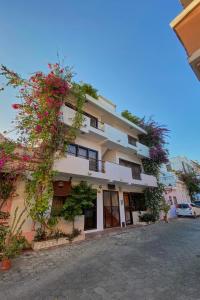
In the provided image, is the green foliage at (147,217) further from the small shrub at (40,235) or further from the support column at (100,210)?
the small shrub at (40,235)

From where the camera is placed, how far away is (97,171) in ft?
39.5

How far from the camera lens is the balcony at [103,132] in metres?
10.6

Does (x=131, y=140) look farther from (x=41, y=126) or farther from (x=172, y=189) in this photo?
(x=41, y=126)

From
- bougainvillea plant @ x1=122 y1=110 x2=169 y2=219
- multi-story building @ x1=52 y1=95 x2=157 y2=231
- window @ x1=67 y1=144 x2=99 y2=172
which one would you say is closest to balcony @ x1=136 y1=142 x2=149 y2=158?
multi-story building @ x1=52 y1=95 x2=157 y2=231

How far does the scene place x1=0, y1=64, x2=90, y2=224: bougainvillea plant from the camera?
777 cm

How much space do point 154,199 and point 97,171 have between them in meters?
7.67

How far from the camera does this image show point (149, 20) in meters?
7.32

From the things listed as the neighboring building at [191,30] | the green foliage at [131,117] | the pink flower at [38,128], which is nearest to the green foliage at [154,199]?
the green foliage at [131,117]

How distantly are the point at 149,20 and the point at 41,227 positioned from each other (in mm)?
11003

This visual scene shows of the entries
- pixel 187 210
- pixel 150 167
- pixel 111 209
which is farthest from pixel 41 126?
pixel 187 210

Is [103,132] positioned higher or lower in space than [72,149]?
higher

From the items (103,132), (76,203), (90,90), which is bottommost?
(76,203)

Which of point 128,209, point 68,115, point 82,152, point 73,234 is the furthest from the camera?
point 128,209

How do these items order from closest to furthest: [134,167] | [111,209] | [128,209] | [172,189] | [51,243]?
[51,243] < [111,209] < [128,209] < [134,167] < [172,189]
